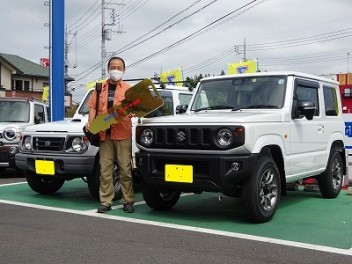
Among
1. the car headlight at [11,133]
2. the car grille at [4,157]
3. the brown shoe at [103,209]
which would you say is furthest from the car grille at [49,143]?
the car grille at [4,157]

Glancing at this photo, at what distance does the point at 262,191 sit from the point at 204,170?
0.78 metres

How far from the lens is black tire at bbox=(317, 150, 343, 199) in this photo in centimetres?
788

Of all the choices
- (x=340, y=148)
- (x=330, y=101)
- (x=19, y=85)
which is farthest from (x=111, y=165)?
(x=19, y=85)

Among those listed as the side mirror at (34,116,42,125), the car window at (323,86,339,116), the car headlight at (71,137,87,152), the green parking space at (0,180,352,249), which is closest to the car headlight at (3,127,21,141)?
the side mirror at (34,116,42,125)

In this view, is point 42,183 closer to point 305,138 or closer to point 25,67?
point 305,138

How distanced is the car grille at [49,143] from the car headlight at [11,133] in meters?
2.93

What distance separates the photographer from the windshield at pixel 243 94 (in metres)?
6.67

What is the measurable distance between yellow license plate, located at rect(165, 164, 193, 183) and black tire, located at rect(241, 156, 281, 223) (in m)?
0.66

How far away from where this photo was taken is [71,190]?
29.4 ft

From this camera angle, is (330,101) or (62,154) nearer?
(62,154)

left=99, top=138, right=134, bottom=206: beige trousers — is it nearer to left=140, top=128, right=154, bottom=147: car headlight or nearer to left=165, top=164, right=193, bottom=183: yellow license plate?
left=140, top=128, right=154, bottom=147: car headlight

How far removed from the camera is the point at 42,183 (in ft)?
27.2

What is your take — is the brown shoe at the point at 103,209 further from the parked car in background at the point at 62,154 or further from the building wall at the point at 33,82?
the building wall at the point at 33,82

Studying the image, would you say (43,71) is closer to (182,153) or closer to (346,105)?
(346,105)
